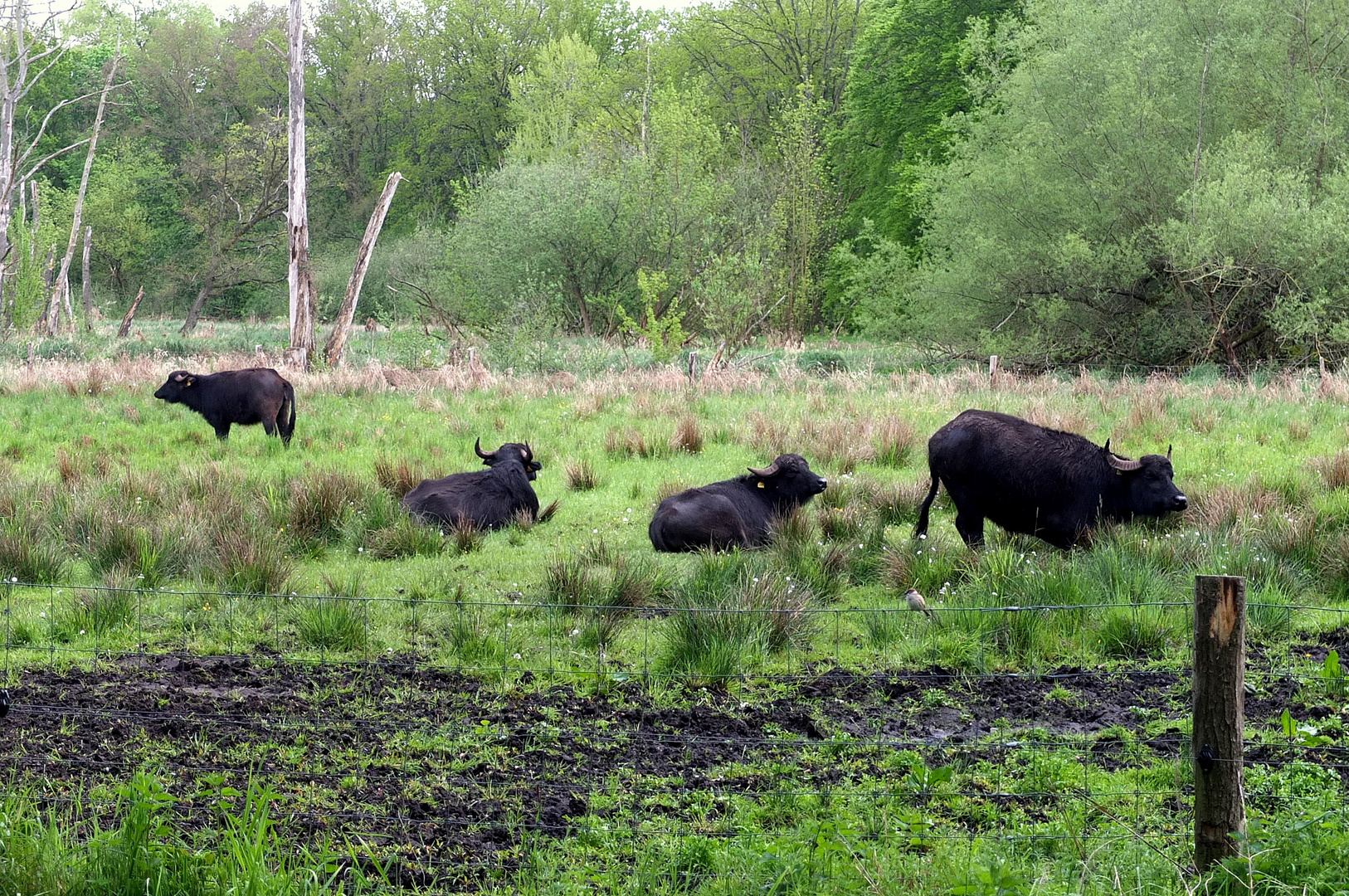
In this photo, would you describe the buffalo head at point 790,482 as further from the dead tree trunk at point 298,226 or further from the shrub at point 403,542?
the dead tree trunk at point 298,226

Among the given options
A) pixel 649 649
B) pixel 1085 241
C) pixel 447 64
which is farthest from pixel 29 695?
pixel 447 64

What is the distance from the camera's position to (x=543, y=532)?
1125 cm

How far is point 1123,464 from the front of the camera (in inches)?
382

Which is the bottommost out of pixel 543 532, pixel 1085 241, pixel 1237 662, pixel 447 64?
pixel 543 532

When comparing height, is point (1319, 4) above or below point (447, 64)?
below

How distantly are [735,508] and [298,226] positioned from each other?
55.6ft

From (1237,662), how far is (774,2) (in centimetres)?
5740

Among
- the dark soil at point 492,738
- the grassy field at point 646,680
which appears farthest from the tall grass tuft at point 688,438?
the dark soil at point 492,738

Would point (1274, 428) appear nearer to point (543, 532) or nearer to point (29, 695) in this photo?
point (543, 532)

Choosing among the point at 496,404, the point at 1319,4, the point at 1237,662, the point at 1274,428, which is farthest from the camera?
the point at 1319,4

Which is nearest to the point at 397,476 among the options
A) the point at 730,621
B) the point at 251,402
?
the point at 251,402

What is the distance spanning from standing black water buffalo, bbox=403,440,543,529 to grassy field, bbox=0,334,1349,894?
224mm

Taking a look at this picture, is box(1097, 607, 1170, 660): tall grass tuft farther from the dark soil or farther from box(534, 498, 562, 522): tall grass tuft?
box(534, 498, 562, 522): tall grass tuft

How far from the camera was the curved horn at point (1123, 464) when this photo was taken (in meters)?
9.69
